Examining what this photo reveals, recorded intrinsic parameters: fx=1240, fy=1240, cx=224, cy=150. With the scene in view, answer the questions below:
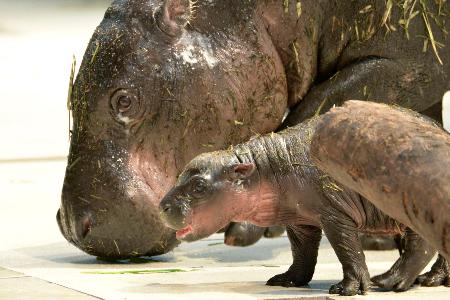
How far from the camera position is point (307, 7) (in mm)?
6613

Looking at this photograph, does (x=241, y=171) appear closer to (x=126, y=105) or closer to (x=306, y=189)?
(x=306, y=189)

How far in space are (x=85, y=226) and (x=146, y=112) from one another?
25.5 inches

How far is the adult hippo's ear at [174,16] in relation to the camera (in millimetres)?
6344

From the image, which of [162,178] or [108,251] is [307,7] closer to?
[162,178]

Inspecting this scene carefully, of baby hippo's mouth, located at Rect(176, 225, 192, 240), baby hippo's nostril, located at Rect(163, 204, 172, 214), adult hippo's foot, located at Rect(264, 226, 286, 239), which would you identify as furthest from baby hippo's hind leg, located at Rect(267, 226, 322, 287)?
adult hippo's foot, located at Rect(264, 226, 286, 239)

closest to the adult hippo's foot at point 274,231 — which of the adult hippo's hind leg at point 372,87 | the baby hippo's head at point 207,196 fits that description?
the adult hippo's hind leg at point 372,87

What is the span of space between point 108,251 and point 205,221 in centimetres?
122

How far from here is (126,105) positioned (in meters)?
6.26

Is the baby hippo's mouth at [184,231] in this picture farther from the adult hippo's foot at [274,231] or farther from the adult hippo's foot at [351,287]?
the adult hippo's foot at [274,231]

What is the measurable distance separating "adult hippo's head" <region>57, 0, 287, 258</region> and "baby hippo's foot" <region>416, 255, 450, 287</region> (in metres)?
1.45

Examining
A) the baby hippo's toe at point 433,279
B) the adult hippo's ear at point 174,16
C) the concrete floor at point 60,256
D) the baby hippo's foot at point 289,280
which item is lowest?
the baby hippo's toe at point 433,279

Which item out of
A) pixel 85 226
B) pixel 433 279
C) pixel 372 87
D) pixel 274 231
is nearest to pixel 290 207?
pixel 433 279

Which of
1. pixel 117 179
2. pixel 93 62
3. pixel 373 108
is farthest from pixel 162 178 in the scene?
pixel 373 108

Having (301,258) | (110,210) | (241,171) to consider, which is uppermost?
(241,171)
